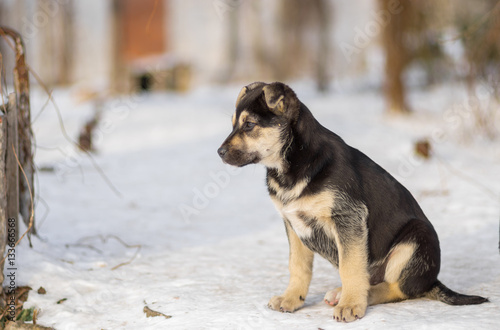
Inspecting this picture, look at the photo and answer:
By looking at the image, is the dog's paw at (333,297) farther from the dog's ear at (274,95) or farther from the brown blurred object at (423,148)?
the brown blurred object at (423,148)

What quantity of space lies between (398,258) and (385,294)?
11.4 inches

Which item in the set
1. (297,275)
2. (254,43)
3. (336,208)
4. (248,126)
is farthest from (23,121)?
(254,43)

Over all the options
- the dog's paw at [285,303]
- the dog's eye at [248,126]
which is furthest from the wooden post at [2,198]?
the dog's paw at [285,303]

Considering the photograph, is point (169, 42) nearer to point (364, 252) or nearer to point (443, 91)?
point (443, 91)

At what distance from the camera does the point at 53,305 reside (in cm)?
402

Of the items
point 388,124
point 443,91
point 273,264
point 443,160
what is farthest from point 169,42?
point 273,264

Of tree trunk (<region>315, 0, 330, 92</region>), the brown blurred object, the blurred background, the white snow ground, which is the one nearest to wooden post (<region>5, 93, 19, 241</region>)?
the white snow ground

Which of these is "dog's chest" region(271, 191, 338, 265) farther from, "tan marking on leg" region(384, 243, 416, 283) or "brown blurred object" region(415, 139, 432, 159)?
"brown blurred object" region(415, 139, 432, 159)

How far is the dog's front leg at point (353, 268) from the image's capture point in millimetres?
3465

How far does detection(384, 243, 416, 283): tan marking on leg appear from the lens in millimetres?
3656

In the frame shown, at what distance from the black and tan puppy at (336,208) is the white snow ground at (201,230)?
0.49ft

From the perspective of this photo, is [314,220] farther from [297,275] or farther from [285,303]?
[285,303]

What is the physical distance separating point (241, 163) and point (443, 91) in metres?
14.4

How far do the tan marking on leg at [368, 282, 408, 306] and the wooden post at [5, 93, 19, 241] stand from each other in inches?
116
